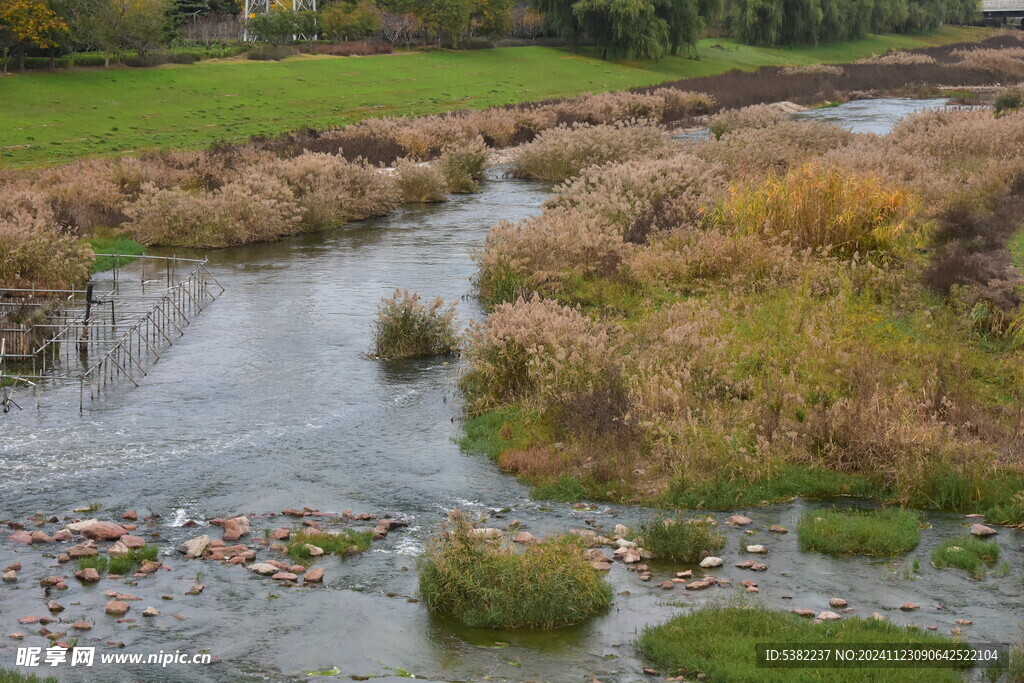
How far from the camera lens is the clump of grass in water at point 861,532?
1300cm

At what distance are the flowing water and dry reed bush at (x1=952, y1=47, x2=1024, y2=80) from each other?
79206 millimetres

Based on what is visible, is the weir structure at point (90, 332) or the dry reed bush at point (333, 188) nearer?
the weir structure at point (90, 332)

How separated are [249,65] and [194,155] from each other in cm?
3446

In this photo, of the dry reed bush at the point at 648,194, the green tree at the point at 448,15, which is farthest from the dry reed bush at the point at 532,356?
the green tree at the point at 448,15

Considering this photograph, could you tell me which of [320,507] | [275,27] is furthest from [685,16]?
[320,507]

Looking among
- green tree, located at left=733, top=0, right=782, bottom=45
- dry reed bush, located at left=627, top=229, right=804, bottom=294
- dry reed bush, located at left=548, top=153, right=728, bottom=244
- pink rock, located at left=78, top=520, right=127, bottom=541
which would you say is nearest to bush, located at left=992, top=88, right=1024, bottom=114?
dry reed bush, located at left=548, top=153, right=728, bottom=244

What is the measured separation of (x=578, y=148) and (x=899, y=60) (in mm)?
69218

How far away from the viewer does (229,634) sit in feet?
36.8

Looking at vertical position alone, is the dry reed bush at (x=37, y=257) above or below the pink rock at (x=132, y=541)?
above

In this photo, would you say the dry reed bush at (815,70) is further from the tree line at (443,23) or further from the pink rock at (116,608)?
the pink rock at (116,608)

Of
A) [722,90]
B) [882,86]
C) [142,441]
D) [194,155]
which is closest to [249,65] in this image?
[722,90]

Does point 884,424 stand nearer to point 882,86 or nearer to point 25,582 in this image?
point 25,582

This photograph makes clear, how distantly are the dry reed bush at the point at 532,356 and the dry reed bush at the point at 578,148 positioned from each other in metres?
24.0

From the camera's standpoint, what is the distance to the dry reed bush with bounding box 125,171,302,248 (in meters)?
32.6
